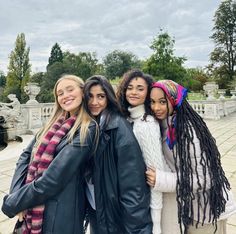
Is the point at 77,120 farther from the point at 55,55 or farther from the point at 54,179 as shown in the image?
the point at 55,55

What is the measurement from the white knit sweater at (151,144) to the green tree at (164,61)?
1535 cm

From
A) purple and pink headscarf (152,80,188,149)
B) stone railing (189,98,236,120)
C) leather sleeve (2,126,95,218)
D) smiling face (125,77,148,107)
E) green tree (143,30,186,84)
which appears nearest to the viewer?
leather sleeve (2,126,95,218)

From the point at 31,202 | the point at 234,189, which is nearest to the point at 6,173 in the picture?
the point at 31,202

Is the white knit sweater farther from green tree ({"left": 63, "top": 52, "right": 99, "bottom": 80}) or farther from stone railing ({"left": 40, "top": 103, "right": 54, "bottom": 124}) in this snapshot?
green tree ({"left": 63, "top": 52, "right": 99, "bottom": 80})

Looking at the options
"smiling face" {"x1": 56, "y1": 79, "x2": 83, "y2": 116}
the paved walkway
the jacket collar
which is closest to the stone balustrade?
the paved walkway

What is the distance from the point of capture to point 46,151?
4.48ft

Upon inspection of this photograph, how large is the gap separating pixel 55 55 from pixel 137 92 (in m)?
37.2

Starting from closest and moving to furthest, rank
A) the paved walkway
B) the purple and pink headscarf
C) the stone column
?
the purple and pink headscarf, the paved walkway, the stone column

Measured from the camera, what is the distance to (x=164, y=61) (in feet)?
54.1

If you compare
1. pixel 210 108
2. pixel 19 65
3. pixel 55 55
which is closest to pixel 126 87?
pixel 210 108

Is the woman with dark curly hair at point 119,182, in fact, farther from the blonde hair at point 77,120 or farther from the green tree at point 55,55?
the green tree at point 55,55

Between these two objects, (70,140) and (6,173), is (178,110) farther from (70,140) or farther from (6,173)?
(6,173)

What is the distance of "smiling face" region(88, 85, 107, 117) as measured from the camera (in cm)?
151

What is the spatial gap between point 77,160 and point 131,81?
615 mm
